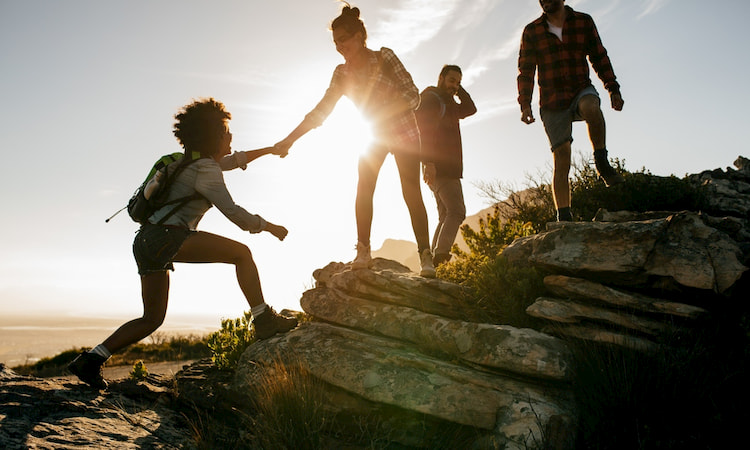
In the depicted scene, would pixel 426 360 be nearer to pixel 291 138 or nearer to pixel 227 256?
pixel 227 256

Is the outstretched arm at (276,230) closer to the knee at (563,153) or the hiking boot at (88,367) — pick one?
the hiking boot at (88,367)

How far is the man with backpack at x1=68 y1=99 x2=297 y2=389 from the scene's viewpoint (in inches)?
158

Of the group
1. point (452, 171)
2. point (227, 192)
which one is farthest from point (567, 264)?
point (227, 192)

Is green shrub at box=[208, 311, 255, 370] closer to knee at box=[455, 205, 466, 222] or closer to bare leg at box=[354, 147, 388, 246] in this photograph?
bare leg at box=[354, 147, 388, 246]

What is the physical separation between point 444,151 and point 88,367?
5117 mm

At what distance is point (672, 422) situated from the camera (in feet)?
9.84

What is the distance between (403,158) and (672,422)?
3448mm

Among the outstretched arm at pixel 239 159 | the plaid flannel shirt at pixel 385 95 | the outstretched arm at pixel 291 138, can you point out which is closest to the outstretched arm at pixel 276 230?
the outstretched arm at pixel 239 159

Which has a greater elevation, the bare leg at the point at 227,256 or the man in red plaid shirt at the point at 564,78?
the man in red plaid shirt at the point at 564,78

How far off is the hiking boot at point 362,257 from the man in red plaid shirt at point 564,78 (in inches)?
97.7

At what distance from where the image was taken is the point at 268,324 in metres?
4.77

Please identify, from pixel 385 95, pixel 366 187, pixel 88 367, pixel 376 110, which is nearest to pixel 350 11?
pixel 385 95

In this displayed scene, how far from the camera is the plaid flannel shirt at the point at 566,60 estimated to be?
17.1ft

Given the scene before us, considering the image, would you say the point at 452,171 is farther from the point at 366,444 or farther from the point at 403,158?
the point at 366,444
